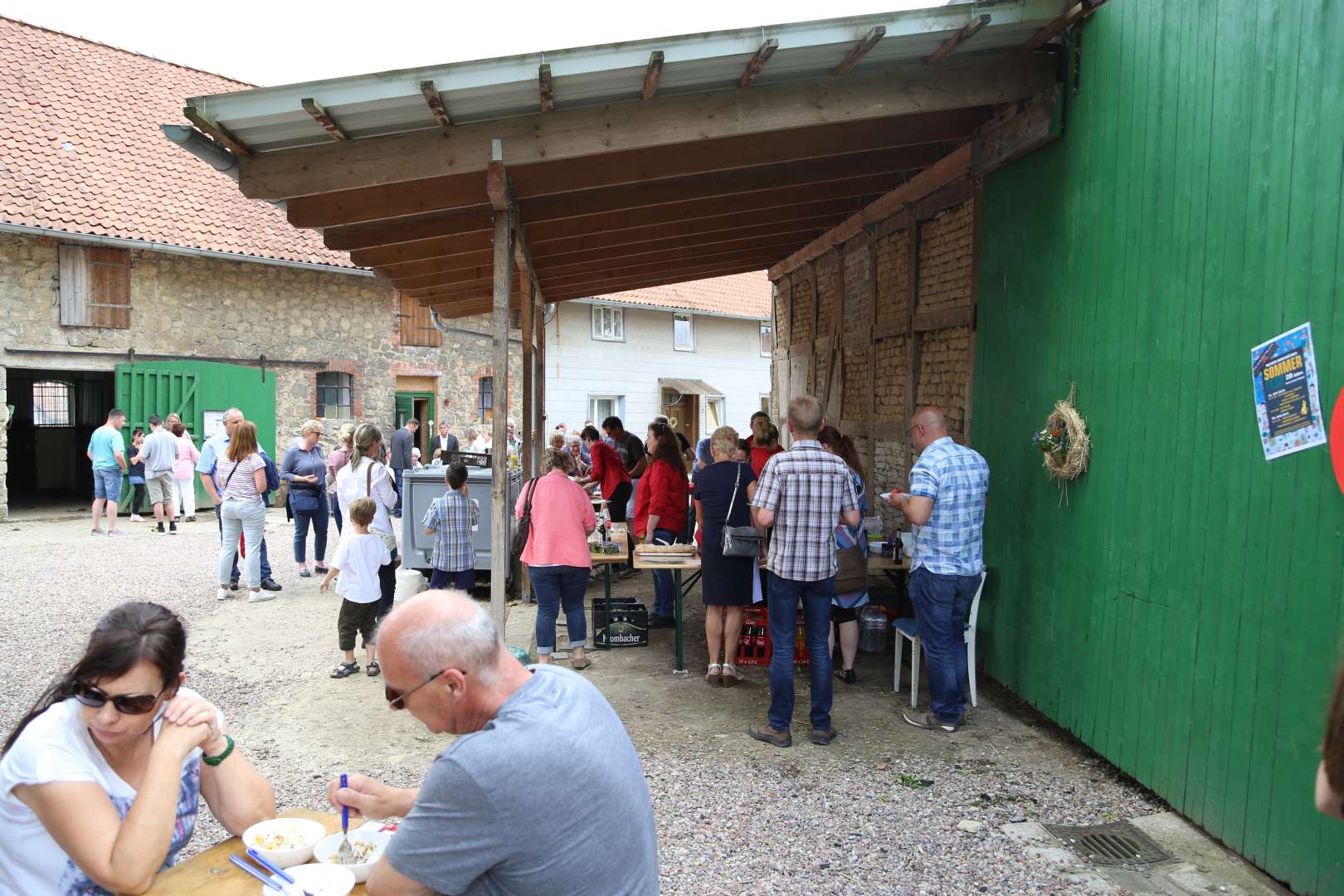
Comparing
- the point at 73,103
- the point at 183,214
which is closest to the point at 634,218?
the point at 183,214

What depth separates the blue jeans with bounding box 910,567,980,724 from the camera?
17.2ft

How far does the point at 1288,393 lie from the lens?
134 inches

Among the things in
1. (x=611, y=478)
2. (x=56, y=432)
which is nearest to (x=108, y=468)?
(x=611, y=478)

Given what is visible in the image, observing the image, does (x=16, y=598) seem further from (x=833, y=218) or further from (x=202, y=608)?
(x=833, y=218)

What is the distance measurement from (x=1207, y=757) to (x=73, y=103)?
2001 cm

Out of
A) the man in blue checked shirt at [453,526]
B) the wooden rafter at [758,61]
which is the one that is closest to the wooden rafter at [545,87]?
the wooden rafter at [758,61]

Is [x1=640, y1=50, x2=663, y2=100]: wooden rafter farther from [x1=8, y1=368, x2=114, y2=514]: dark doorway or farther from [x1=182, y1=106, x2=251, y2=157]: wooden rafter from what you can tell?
[x1=8, y1=368, x2=114, y2=514]: dark doorway

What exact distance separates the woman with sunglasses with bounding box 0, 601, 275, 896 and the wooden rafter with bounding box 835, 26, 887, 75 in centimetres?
407

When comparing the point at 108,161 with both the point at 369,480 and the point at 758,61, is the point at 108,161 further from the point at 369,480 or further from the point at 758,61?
the point at 758,61

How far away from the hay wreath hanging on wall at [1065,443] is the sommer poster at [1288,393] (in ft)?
4.03

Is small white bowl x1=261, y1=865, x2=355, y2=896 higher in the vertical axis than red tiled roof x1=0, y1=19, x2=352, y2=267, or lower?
lower

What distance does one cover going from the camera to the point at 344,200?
620cm

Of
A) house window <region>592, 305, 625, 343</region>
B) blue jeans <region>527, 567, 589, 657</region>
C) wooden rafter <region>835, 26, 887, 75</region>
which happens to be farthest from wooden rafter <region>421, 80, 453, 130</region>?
house window <region>592, 305, 625, 343</region>

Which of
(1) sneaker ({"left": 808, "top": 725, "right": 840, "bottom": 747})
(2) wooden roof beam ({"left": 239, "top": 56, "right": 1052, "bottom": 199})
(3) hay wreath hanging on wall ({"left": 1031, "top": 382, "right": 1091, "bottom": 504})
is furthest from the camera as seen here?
(2) wooden roof beam ({"left": 239, "top": 56, "right": 1052, "bottom": 199})
